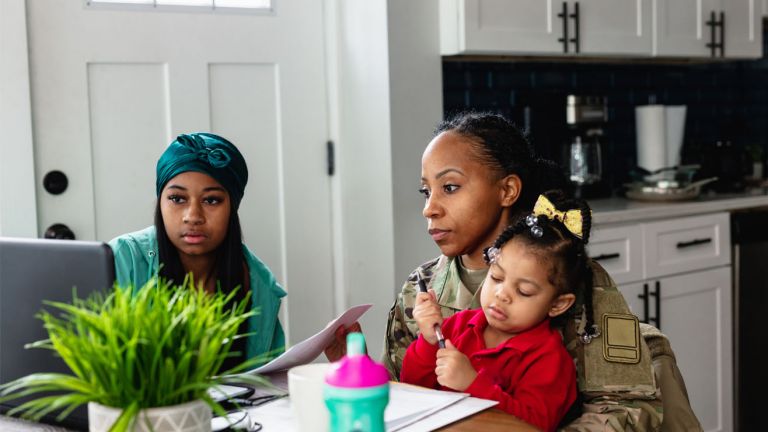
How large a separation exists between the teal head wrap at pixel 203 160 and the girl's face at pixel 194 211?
2 centimetres

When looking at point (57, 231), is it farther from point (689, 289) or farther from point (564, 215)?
point (689, 289)

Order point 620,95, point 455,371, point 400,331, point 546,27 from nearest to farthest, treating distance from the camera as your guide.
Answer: point 455,371, point 400,331, point 546,27, point 620,95

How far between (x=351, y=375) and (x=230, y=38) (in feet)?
7.29

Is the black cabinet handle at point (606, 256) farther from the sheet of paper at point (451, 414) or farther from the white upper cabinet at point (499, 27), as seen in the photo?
the sheet of paper at point (451, 414)

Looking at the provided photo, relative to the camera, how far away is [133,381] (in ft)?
3.15

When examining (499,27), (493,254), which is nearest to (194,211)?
(493,254)

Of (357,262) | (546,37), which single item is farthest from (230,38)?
(546,37)

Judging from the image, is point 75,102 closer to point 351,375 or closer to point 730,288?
point 351,375

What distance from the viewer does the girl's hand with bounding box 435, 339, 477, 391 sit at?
1.39 meters

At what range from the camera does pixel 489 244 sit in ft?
5.74

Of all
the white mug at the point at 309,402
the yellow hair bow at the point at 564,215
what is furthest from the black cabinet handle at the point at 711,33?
the white mug at the point at 309,402

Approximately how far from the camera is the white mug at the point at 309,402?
3.62 feet

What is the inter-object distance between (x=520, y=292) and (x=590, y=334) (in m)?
0.16

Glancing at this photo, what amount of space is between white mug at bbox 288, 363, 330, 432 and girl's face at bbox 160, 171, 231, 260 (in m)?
0.92
